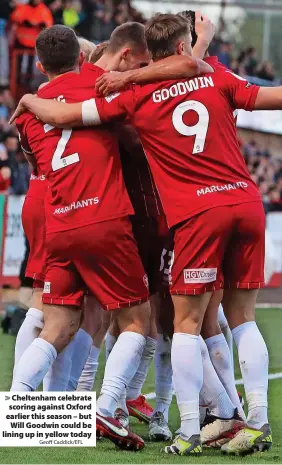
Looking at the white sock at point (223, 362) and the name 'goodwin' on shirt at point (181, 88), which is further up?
the name 'goodwin' on shirt at point (181, 88)

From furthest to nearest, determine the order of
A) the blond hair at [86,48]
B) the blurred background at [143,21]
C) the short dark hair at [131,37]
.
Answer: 1. the blurred background at [143,21]
2. the blond hair at [86,48]
3. the short dark hair at [131,37]

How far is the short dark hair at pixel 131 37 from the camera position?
5914 mm

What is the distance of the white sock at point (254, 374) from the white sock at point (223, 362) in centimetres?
28

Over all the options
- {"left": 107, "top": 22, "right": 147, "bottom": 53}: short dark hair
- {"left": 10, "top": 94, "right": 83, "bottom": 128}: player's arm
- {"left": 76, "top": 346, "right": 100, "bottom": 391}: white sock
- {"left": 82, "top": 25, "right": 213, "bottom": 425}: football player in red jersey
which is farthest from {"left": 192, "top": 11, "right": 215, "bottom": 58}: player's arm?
{"left": 76, "top": 346, "right": 100, "bottom": 391}: white sock

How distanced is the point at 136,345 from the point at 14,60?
14786mm

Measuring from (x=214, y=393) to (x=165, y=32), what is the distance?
1.94 meters

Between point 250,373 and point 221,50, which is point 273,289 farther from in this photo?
point 250,373

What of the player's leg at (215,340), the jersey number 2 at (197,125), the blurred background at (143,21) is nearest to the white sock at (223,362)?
the player's leg at (215,340)

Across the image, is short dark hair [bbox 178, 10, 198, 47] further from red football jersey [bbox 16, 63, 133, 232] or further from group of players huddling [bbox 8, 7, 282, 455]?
red football jersey [bbox 16, 63, 133, 232]

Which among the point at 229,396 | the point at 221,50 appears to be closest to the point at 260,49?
the point at 221,50

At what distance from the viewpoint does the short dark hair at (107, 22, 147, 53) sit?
591cm

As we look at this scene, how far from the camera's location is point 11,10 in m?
19.3

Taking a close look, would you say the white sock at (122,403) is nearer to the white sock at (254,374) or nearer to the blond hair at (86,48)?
the white sock at (254,374)

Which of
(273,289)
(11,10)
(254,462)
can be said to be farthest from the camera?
(11,10)
